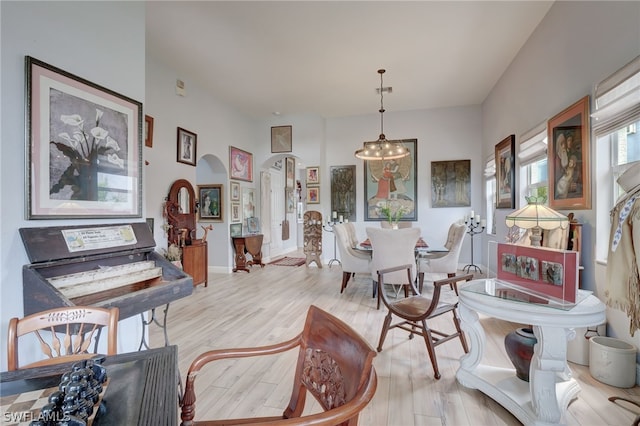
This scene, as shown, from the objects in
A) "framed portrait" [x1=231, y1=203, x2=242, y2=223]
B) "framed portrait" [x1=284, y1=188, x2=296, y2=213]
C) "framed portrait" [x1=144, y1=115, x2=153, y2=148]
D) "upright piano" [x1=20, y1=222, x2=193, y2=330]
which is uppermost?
"framed portrait" [x1=144, y1=115, x2=153, y2=148]

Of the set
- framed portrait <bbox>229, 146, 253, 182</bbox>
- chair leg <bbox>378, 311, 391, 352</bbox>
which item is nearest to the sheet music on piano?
chair leg <bbox>378, 311, 391, 352</bbox>

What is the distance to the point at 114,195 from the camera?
2.20m

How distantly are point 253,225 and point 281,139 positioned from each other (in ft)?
6.82

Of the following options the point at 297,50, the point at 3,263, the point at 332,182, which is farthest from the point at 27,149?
the point at 332,182

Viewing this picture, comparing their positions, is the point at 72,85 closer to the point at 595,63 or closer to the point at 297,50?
the point at 297,50

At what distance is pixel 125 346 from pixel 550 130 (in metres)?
4.53

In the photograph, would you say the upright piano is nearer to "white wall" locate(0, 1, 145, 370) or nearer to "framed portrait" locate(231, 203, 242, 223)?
"white wall" locate(0, 1, 145, 370)

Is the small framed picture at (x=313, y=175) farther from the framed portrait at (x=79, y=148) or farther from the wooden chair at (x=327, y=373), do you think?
the wooden chair at (x=327, y=373)

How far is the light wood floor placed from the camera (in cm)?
175

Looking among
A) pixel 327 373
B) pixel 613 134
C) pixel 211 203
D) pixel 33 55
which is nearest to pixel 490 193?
pixel 613 134

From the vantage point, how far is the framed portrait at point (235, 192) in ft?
19.4

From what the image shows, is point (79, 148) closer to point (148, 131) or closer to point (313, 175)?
point (148, 131)

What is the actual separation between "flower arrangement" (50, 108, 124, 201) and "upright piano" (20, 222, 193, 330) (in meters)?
0.26

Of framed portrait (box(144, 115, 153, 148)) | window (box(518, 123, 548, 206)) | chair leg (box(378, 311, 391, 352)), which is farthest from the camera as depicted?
framed portrait (box(144, 115, 153, 148))
